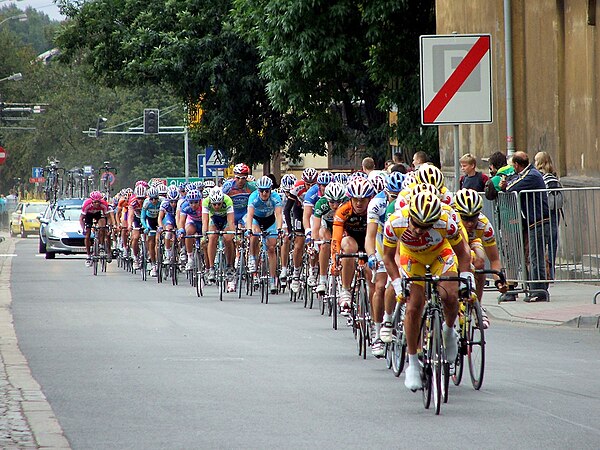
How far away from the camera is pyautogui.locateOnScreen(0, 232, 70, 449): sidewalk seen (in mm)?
8416

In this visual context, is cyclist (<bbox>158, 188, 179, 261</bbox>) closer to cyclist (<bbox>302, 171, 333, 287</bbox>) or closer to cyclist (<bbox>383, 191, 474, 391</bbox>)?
cyclist (<bbox>302, 171, 333, 287</bbox>)

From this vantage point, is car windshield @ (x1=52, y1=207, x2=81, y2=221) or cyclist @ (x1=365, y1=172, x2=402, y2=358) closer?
cyclist @ (x1=365, y1=172, x2=402, y2=358)

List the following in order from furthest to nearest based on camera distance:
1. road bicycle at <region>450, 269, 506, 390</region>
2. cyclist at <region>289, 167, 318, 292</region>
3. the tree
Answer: the tree
cyclist at <region>289, 167, 318, 292</region>
road bicycle at <region>450, 269, 506, 390</region>

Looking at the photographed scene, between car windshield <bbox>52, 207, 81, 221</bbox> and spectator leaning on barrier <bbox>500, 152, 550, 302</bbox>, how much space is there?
77.6 feet

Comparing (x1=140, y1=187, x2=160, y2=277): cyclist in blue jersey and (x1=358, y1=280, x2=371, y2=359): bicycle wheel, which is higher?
(x1=140, y1=187, x2=160, y2=277): cyclist in blue jersey

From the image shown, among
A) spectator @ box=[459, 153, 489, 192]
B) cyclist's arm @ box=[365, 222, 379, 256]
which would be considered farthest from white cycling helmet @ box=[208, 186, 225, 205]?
cyclist's arm @ box=[365, 222, 379, 256]

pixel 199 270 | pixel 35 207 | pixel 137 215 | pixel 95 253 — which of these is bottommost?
pixel 199 270

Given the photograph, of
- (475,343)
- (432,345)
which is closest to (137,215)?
(475,343)

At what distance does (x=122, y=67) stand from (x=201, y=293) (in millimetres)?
22751

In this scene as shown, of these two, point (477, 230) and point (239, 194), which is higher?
point (239, 194)

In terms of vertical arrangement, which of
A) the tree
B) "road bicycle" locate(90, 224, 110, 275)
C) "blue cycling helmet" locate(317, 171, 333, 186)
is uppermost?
the tree

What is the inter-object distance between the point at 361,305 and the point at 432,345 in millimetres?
3555

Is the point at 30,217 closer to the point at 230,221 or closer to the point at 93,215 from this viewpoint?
the point at 93,215

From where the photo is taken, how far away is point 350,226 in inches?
572
